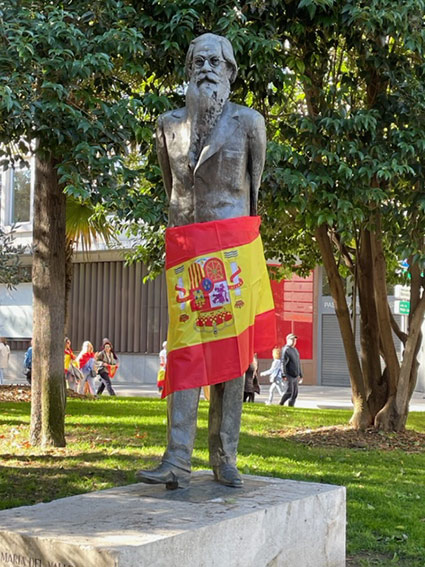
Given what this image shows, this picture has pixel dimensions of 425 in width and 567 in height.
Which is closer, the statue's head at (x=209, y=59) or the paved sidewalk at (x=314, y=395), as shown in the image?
the statue's head at (x=209, y=59)

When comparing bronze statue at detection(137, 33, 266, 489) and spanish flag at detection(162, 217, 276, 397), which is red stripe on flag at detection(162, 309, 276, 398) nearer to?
spanish flag at detection(162, 217, 276, 397)

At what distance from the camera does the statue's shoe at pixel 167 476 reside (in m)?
5.61

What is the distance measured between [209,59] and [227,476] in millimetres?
2603

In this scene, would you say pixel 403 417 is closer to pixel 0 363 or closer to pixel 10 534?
pixel 10 534

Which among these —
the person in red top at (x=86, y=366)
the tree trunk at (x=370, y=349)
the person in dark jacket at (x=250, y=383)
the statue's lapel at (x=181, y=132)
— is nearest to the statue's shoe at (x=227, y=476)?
the statue's lapel at (x=181, y=132)

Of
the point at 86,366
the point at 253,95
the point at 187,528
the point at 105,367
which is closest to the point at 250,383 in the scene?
the point at 86,366

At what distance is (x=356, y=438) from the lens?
1375cm

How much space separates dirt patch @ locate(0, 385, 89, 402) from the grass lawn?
7.23 ft

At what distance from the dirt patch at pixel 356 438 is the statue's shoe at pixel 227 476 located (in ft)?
23.9

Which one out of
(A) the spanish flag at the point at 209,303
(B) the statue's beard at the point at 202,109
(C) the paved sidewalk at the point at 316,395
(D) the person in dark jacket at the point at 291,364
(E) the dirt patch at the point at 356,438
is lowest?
(C) the paved sidewalk at the point at 316,395

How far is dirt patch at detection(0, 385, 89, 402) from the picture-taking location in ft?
62.6

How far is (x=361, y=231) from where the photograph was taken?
1374 cm

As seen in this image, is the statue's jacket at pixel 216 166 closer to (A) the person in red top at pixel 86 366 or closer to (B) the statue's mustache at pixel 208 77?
(B) the statue's mustache at pixel 208 77

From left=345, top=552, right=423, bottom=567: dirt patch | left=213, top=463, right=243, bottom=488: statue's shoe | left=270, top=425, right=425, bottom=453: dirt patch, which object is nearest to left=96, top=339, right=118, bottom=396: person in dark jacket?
left=270, top=425, right=425, bottom=453: dirt patch
